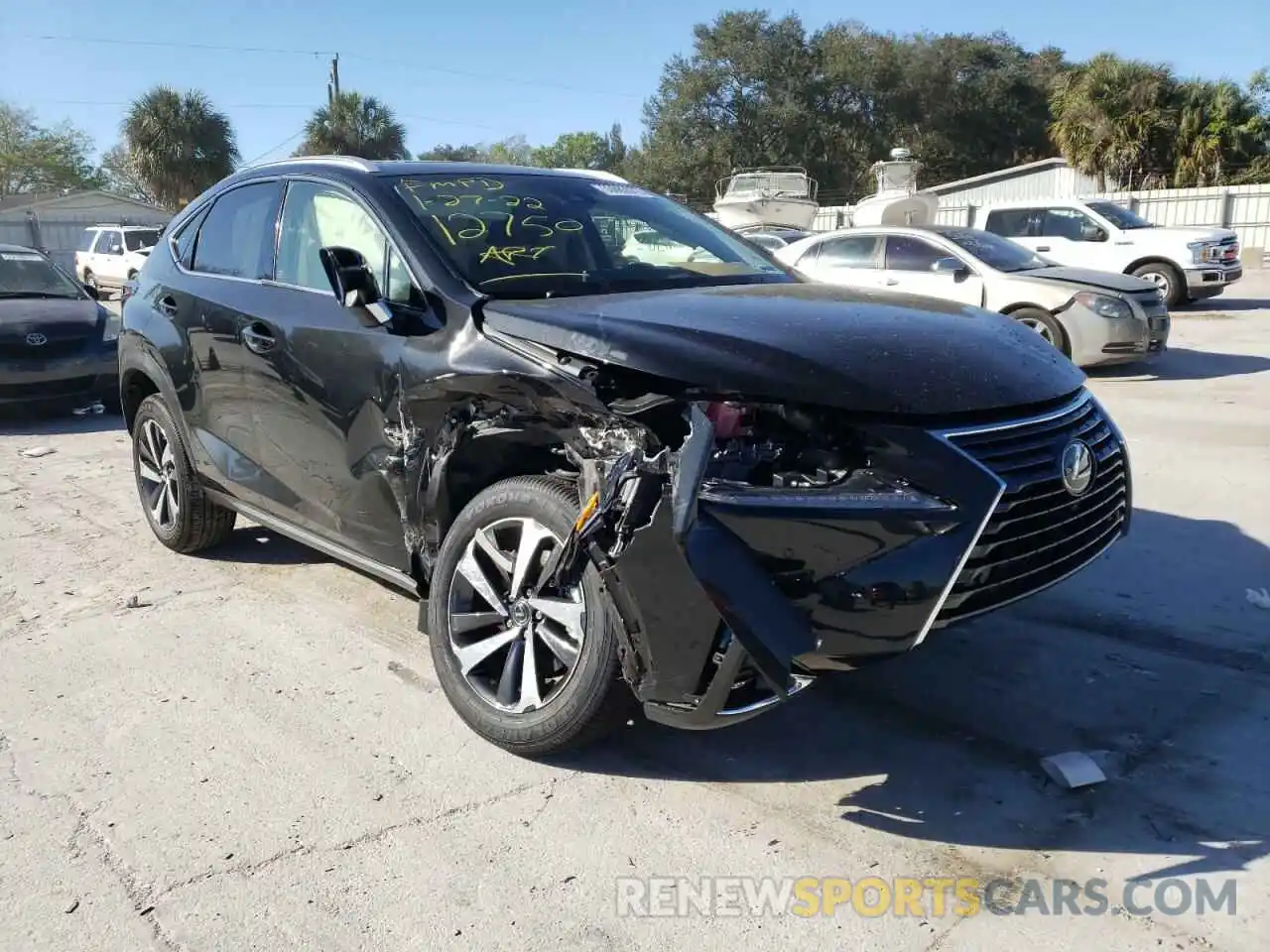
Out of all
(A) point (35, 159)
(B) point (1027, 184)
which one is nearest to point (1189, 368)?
(B) point (1027, 184)

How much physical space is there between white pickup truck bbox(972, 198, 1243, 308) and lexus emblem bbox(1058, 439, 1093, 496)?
46.9ft

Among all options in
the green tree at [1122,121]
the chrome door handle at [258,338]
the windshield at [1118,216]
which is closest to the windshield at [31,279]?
the chrome door handle at [258,338]

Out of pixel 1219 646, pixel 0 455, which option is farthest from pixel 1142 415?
pixel 0 455

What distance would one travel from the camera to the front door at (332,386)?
3.75 metres

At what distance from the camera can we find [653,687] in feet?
9.36

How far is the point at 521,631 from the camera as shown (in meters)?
3.33

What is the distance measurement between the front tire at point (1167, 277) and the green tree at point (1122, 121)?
68.5 ft

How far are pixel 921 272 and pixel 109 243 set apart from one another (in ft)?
68.8

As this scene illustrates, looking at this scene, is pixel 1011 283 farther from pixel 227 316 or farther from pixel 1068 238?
pixel 227 316

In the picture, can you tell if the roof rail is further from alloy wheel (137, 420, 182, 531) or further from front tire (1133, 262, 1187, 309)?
front tire (1133, 262, 1187, 309)

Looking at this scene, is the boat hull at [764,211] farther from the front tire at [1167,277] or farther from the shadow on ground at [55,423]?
the shadow on ground at [55,423]

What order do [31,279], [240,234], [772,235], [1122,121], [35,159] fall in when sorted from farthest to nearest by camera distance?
[35,159]
[1122,121]
[772,235]
[31,279]
[240,234]

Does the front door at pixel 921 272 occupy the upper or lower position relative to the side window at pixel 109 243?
lower

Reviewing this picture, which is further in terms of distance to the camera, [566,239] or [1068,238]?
[1068,238]
